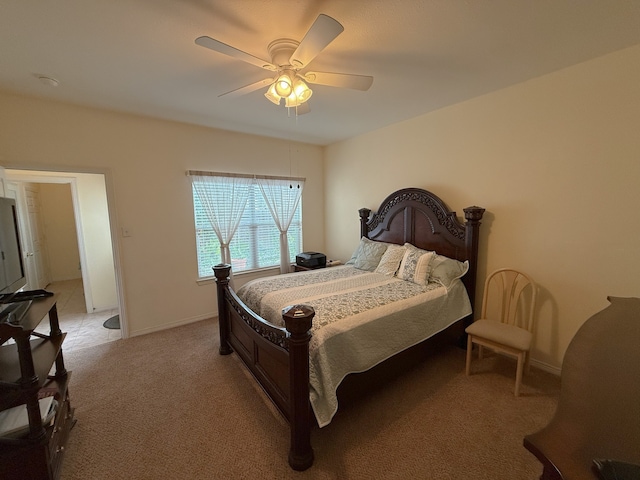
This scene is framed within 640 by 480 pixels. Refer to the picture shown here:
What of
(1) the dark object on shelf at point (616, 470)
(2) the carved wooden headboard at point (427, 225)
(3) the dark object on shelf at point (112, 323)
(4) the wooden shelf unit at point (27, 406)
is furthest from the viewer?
(3) the dark object on shelf at point (112, 323)

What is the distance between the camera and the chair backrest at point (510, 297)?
2.38 metres

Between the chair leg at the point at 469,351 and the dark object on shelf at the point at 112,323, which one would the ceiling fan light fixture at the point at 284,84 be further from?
the dark object on shelf at the point at 112,323

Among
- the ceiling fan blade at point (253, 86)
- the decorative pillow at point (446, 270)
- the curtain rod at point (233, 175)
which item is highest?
the ceiling fan blade at point (253, 86)

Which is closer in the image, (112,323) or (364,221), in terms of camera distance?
(112,323)

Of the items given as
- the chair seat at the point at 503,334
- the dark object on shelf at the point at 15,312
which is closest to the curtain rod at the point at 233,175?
the dark object on shelf at the point at 15,312

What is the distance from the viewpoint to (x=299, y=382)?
145 centimetres

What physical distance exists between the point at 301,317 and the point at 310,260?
2.62 meters

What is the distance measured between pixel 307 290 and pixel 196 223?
6.58ft

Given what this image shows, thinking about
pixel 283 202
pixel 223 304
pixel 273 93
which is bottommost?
pixel 223 304

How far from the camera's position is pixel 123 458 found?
1.58m

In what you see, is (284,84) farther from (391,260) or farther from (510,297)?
(510,297)


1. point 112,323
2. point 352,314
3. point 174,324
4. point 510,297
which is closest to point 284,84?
point 352,314

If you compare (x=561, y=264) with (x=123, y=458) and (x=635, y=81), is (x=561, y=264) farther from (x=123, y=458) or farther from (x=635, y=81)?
(x=123, y=458)

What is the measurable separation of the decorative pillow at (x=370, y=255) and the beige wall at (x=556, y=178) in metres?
0.95
